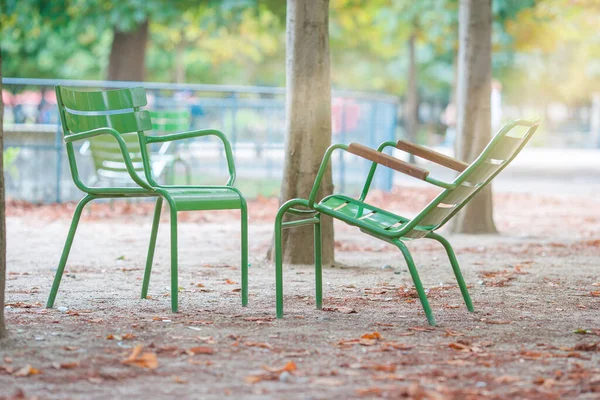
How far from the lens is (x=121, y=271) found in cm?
692

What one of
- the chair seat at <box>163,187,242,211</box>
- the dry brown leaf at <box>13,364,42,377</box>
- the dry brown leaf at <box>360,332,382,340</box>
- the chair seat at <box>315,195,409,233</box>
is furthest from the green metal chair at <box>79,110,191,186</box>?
the dry brown leaf at <box>13,364,42,377</box>

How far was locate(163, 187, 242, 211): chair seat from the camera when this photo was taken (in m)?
4.93

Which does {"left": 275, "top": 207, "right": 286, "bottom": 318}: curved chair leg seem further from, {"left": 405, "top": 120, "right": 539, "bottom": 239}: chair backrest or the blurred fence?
the blurred fence

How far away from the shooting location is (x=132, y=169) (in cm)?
484

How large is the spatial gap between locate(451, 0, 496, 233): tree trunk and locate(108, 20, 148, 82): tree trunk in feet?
32.1

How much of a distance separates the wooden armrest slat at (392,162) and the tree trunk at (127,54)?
1411 centimetres

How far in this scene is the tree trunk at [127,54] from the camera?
1814 cm

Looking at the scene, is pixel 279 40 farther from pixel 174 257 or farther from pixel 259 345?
pixel 259 345

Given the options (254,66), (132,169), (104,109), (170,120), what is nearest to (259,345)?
Answer: (132,169)

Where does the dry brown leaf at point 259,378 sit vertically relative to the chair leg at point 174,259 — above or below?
below

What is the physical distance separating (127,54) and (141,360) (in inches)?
590

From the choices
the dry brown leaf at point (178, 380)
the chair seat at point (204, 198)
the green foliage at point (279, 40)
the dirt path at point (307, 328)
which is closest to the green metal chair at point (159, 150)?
the dirt path at point (307, 328)

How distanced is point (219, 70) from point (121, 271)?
3644cm

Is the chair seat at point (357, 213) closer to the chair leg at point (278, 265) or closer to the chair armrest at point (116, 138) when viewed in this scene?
the chair leg at point (278, 265)
